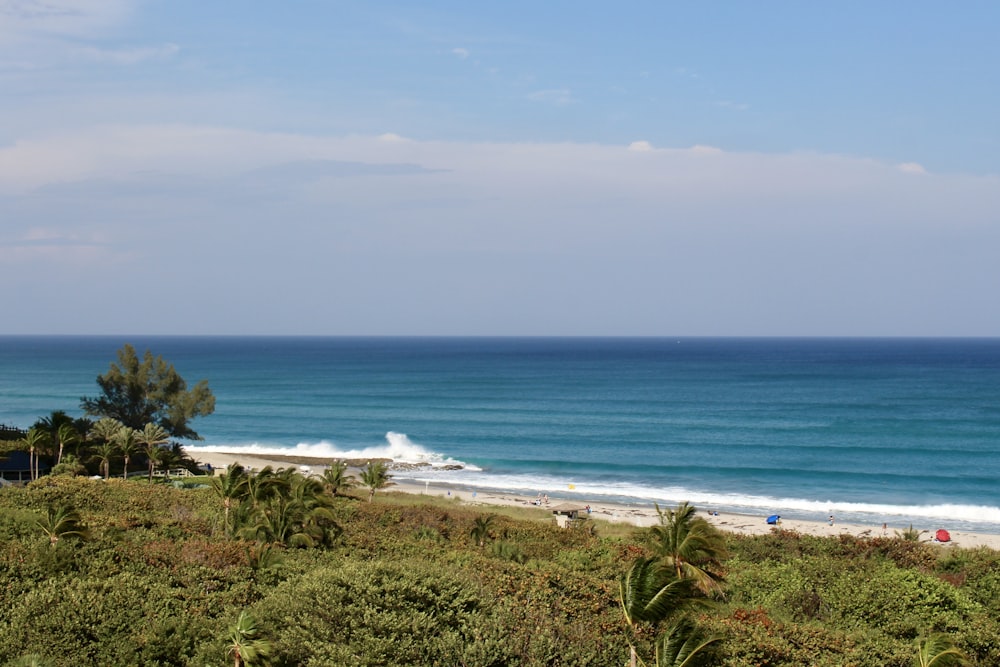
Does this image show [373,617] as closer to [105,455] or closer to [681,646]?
[681,646]

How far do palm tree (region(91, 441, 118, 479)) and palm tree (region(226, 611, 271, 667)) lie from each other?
34584mm

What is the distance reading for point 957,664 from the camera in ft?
53.2

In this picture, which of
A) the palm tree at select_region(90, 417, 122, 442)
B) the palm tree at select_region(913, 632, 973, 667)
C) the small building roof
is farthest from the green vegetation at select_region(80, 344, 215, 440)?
the palm tree at select_region(913, 632, 973, 667)

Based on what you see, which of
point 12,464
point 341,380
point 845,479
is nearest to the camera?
point 12,464

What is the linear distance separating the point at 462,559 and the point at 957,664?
1296 cm

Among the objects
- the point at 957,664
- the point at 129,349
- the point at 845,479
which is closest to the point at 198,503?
the point at 957,664

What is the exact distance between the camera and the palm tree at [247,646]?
16000 millimetres

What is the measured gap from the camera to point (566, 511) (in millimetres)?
51125

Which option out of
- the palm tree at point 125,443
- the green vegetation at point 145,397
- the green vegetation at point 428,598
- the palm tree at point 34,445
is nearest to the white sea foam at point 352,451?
the green vegetation at point 145,397

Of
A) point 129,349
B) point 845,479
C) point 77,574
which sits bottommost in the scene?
point 845,479

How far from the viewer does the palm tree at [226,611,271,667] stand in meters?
16.0

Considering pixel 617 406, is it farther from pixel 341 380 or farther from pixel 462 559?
pixel 462 559

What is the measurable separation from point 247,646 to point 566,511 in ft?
119

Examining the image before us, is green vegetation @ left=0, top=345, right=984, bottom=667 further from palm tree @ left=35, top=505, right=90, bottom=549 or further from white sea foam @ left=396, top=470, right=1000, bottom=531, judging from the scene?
white sea foam @ left=396, top=470, right=1000, bottom=531
